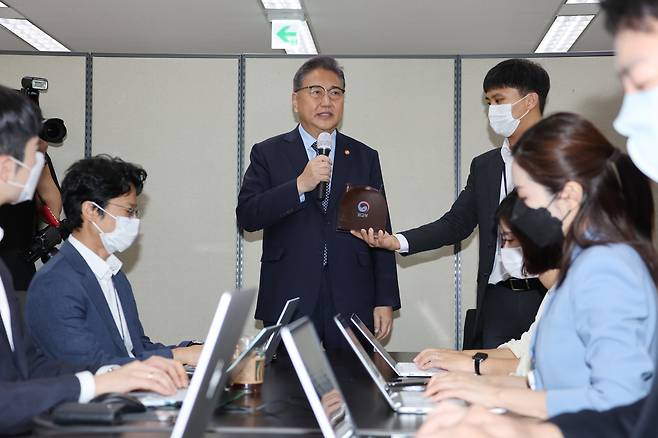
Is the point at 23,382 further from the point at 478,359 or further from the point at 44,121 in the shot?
the point at 44,121

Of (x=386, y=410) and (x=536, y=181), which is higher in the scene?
(x=536, y=181)

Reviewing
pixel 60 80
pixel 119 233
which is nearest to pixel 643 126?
pixel 119 233

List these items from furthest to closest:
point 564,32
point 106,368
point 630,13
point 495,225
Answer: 1. point 564,32
2. point 495,225
3. point 106,368
4. point 630,13

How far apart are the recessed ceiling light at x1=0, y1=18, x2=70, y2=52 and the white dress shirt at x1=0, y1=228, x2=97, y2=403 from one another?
5.69 meters

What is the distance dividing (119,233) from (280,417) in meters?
1.13

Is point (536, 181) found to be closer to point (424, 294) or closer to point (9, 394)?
point (9, 394)

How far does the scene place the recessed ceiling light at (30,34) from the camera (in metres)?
7.58

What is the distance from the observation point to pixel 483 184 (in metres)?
3.65

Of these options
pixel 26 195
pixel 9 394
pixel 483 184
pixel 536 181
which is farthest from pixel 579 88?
pixel 9 394

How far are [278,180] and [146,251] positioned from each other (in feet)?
3.90

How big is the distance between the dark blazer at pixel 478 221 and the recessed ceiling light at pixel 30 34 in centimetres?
476

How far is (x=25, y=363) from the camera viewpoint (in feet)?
6.77

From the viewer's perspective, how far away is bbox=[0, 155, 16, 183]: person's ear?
76.5 inches

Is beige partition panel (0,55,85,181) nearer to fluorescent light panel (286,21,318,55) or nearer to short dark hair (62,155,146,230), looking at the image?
short dark hair (62,155,146,230)
